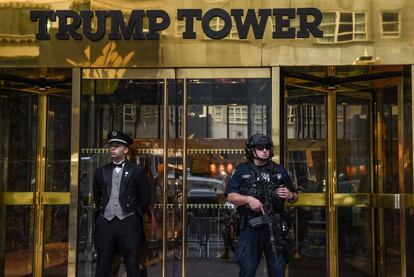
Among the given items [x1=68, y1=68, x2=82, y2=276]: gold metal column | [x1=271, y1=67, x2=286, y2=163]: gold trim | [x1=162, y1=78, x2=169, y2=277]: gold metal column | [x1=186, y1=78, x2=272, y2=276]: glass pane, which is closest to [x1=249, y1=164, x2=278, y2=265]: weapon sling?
[x1=271, y1=67, x2=286, y2=163]: gold trim

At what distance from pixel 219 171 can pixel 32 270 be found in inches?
114

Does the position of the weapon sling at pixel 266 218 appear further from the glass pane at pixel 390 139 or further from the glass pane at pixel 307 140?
the glass pane at pixel 390 139

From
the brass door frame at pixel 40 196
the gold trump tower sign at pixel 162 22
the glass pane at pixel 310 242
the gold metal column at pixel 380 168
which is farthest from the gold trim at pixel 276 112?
the brass door frame at pixel 40 196

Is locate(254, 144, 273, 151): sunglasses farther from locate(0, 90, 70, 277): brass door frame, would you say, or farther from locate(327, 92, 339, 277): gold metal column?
locate(0, 90, 70, 277): brass door frame

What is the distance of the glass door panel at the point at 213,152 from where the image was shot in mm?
6910

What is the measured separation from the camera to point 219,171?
23.0 ft

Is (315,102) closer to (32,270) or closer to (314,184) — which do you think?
(314,184)

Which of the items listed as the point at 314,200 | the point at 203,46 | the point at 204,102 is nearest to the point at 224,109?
the point at 204,102

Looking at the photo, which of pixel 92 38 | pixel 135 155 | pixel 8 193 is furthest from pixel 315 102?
pixel 8 193

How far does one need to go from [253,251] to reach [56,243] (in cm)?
326

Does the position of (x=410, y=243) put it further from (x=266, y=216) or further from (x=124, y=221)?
(x=124, y=221)

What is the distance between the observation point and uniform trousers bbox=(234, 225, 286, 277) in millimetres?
5676

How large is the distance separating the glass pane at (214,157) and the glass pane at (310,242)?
113cm

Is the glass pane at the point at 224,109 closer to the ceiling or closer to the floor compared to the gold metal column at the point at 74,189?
closer to the ceiling
